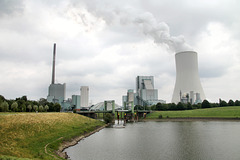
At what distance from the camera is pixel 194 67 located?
353ft

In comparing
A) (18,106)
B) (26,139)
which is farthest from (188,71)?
(26,139)

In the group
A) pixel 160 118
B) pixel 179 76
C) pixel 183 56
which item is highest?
pixel 183 56

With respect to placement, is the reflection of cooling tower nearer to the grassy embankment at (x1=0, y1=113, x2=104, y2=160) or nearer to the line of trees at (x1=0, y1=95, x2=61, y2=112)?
the line of trees at (x1=0, y1=95, x2=61, y2=112)

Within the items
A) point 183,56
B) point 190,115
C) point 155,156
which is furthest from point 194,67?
point 155,156

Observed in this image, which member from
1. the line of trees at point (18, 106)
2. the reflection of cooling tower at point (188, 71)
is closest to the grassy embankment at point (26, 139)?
the line of trees at point (18, 106)

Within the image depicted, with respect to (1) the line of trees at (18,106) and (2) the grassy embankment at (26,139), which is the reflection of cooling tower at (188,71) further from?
(2) the grassy embankment at (26,139)

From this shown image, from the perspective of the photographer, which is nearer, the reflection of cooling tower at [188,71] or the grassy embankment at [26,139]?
the grassy embankment at [26,139]

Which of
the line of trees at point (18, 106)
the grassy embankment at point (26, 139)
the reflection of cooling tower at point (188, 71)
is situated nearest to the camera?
the grassy embankment at point (26, 139)

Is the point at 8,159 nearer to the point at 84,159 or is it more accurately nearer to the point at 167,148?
the point at 84,159

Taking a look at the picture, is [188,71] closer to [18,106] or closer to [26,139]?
[18,106]

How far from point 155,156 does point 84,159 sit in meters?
8.95

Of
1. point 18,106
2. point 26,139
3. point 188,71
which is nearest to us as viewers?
point 26,139

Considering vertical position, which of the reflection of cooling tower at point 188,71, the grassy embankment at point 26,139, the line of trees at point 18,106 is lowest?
the grassy embankment at point 26,139

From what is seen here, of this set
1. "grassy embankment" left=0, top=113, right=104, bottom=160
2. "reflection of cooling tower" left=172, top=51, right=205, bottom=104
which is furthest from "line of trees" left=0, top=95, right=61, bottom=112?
"reflection of cooling tower" left=172, top=51, right=205, bottom=104
